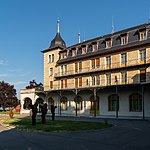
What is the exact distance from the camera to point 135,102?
91.1 feet

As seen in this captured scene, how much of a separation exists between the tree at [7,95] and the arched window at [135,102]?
30906 millimetres

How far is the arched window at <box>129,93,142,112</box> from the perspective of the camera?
27328mm

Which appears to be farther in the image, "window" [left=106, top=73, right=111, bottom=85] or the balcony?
"window" [left=106, top=73, right=111, bottom=85]

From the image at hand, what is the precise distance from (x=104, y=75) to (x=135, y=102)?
5.86 m

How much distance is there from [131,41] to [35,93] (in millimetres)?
19606

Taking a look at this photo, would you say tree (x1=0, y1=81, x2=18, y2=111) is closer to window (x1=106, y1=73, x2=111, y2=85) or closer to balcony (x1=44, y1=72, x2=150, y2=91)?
balcony (x1=44, y1=72, x2=150, y2=91)

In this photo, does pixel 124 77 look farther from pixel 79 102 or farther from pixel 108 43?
pixel 79 102

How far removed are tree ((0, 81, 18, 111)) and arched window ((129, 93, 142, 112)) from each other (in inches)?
1217

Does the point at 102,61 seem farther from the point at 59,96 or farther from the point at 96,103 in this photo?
the point at 59,96

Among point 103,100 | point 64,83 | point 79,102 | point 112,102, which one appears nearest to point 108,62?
point 103,100

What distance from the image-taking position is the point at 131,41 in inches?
1153

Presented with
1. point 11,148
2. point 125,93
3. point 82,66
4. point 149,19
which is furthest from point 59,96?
point 11,148

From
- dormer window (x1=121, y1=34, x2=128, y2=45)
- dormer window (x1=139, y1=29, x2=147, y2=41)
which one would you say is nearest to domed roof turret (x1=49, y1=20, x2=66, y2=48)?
dormer window (x1=121, y1=34, x2=128, y2=45)

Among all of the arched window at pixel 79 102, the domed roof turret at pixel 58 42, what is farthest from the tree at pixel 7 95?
the arched window at pixel 79 102
